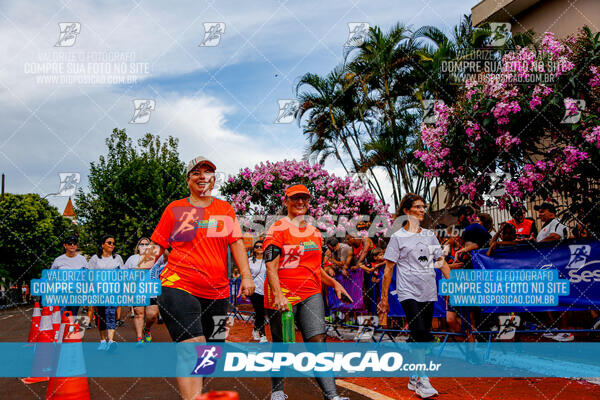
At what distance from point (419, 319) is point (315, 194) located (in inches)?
711

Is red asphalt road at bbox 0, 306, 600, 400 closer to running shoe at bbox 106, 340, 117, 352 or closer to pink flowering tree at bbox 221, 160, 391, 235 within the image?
running shoe at bbox 106, 340, 117, 352

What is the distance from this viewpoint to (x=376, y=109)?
22562 millimetres

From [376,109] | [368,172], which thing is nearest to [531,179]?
[376,109]

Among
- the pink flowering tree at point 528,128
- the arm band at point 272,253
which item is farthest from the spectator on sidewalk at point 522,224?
the arm band at point 272,253

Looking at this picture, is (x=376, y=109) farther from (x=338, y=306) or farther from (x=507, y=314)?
(x=507, y=314)

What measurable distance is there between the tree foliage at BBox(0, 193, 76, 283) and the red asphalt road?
37157 mm

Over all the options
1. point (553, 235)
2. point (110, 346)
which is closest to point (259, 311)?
point (110, 346)

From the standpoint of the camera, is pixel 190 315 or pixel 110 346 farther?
pixel 110 346

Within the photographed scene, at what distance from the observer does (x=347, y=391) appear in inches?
209

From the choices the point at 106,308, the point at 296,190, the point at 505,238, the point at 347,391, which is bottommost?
the point at 347,391

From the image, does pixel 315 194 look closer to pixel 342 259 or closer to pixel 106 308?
pixel 342 259

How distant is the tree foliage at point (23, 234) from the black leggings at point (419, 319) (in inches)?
1548

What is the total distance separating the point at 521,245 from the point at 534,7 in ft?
43.8

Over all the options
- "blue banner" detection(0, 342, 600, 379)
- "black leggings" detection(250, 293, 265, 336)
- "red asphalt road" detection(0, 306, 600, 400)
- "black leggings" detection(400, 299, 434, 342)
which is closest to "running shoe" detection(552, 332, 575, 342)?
"blue banner" detection(0, 342, 600, 379)
